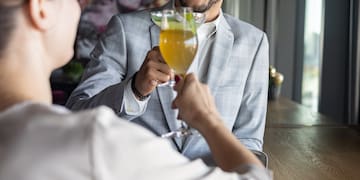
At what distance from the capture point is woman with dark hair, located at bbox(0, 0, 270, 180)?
622 mm

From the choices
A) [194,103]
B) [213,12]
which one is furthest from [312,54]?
[194,103]

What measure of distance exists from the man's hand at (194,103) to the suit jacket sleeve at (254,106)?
1.89 feet

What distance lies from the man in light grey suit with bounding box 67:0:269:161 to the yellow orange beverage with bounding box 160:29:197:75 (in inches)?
8.6

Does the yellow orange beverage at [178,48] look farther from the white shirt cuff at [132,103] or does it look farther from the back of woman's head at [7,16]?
the back of woman's head at [7,16]

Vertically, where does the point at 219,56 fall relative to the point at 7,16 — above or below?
below

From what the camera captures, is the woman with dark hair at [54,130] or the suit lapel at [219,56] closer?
the woman with dark hair at [54,130]

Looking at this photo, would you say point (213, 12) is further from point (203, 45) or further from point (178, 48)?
point (178, 48)

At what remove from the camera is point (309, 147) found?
1.93 meters

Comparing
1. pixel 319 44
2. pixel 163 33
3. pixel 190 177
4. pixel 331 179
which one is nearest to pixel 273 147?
pixel 331 179

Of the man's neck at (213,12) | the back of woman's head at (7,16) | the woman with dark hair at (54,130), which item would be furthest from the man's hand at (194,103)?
the man's neck at (213,12)

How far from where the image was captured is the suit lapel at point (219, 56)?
1.57 metres

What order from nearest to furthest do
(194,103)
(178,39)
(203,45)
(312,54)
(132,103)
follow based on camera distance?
(194,103) < (178,39) < (132,103) < (203,45) < (312,54)

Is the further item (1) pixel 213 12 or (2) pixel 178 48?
(1) pixel 213 12

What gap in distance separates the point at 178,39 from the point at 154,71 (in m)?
0.10
